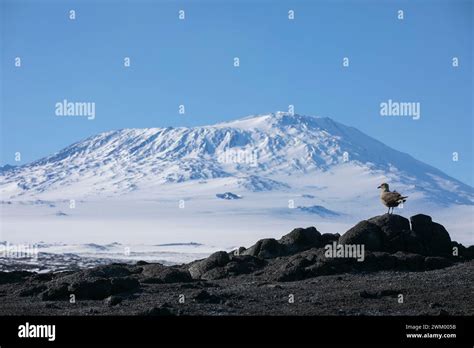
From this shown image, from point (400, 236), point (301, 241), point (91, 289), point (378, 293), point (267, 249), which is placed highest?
point (400, 236)

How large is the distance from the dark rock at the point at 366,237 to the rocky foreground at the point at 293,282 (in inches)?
1.7

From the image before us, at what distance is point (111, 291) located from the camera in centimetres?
2573

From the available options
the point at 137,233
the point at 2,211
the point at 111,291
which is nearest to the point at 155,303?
the point at 111,291

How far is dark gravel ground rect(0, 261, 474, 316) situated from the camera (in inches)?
845

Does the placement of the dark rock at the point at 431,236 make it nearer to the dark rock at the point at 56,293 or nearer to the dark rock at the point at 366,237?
the dark rock at the point at 366,237

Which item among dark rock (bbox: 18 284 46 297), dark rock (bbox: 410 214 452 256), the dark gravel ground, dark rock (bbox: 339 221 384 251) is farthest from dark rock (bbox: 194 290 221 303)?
dark rock (bbox: 410 214 452 256)

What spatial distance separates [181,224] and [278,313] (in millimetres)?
150482

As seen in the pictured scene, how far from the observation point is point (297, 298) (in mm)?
24188

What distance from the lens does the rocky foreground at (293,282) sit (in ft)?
72.8

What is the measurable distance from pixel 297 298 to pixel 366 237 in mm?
9216

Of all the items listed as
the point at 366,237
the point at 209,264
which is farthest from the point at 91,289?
the point at 366,237

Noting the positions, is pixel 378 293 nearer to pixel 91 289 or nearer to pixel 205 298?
pixel 205 298
